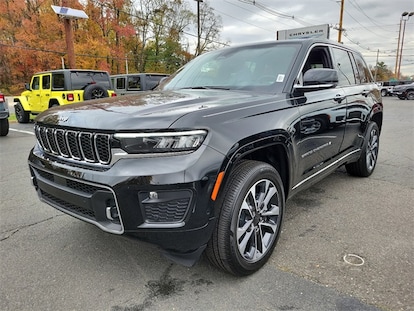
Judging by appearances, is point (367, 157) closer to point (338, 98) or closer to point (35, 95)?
point (338, 98)

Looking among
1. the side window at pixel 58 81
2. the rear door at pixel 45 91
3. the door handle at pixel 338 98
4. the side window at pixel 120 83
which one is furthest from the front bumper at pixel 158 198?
the side window at pixel 120 83

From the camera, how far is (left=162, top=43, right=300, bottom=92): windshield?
3111 mm

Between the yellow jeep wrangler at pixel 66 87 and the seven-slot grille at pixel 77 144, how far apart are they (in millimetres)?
8759

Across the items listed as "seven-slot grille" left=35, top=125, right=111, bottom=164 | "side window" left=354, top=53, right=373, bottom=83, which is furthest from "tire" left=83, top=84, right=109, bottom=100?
"seven-slot grille" left=35, top=125, right=111, bottom=164

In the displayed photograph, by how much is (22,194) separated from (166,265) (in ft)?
8.86

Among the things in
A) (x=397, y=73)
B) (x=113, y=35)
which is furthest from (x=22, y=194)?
(x=397, y=73)

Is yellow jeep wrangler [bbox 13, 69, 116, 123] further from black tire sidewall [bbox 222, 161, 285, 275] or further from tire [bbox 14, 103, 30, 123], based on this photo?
black tire sidewall [bbox 222, 161, 285, 275]

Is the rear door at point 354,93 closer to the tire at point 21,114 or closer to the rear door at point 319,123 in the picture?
the rear door at point 319,123

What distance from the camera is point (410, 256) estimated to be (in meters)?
2.72

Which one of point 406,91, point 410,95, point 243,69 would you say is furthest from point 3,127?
point 410,95

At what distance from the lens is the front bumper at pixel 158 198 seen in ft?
6.39

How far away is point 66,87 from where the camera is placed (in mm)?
11219

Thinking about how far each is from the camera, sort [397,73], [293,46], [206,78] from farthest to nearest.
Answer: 1. [397,73]
2. [206,78]
3. [293,46]

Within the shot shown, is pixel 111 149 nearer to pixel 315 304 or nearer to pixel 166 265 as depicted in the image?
pixel 166 265
